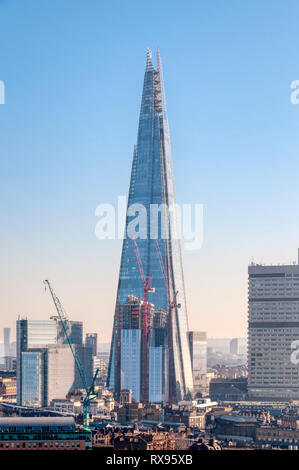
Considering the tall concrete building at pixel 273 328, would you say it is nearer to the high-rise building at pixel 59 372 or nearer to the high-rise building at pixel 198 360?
the high-rise building at pixel 198 360

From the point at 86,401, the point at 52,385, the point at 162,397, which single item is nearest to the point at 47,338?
the point at 52,385

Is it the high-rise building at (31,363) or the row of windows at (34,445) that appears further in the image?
the high-rise building at (31,363)

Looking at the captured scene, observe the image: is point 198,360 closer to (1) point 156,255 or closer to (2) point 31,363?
(1) point 156,255

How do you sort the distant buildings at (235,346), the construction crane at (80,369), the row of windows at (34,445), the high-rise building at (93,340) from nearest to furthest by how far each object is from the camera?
the row of windows at (34,445) < the construction crane at (80,369) < the high-rise building at (93,340) < the distant buildings at (235,346)

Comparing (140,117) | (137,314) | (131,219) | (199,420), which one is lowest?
(199,420)

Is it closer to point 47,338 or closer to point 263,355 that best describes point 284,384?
point 263,355

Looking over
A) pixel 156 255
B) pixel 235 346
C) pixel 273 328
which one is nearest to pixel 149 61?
pixel 156 255

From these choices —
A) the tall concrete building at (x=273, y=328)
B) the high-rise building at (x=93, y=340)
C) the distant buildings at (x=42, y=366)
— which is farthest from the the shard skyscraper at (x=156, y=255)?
the high-rise building at (x=93, y=340)
